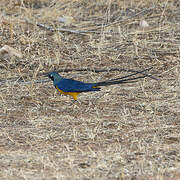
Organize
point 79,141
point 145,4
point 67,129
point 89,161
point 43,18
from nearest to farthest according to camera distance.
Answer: point 89,161 < point 79,141 < point 67,129 < point 43,18 < point 145,4

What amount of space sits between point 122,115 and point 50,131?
0.79m

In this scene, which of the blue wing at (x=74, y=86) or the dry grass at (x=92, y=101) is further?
the blue wing at (x=74, y=86)

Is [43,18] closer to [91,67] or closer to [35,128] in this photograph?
[91,67]

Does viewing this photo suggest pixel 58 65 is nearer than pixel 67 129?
No

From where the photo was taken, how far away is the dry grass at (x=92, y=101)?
12.5 ft

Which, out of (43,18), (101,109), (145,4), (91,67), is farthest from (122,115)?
(145,4)

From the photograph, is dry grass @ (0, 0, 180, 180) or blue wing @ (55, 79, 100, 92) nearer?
dry grass @ (0, 0, 180, 180)

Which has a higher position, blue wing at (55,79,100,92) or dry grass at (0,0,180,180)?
blue wing at (55,79,100,92)

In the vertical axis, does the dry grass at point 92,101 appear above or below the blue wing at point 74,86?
below

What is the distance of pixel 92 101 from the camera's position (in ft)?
17.6

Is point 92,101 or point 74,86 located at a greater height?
point 74,86

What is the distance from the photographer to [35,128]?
15.0 feet

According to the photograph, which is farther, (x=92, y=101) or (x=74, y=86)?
(x=92, y=101)

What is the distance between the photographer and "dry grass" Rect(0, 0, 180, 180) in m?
3.80
